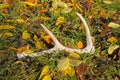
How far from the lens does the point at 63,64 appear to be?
3387 mm

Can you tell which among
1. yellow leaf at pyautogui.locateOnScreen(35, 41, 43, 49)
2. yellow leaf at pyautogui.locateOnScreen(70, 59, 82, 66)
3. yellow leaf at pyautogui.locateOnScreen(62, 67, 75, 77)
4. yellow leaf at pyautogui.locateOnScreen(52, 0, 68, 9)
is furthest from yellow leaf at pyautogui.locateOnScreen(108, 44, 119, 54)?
yellow leaf at pyautogui.locateOnScreen(52, 0, 68, 9)

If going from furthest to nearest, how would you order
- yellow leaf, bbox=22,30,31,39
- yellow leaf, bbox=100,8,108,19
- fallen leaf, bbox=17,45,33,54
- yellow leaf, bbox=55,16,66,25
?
1. yellow leaf, bbox=100,8,108,19
2. yellow leaf, bbox=55,16,66,25
3. yellow leaf, bbox=22,30,31,39
4. fallen leaf, bbox=17,45,33,54

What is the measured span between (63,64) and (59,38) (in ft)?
1.91

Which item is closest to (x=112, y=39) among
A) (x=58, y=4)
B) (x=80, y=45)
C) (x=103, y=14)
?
(x=80, y=45)

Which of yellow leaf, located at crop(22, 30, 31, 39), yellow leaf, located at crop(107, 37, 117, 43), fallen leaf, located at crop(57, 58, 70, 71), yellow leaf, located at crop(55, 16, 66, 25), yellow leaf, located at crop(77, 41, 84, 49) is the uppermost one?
yellow leaf, located at crop(55, 16, 66, 25)

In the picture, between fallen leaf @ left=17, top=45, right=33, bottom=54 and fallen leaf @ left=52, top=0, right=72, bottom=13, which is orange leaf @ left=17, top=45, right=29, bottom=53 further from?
fallen leaf @ left=52, top=0, right=72, bottom=13

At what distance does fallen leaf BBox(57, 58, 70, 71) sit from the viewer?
335 centimetres

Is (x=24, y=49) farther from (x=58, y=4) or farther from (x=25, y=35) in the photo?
(x=58, y=4)

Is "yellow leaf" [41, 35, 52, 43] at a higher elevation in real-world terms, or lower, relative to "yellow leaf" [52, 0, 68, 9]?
lower

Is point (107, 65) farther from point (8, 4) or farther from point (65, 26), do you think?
point (8, 4)

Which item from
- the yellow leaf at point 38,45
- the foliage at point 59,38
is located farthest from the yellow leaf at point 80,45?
the yellow leaf at point 38,45

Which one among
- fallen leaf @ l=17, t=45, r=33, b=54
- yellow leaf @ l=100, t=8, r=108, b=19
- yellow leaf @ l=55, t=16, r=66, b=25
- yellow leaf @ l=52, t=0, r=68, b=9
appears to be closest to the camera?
fallen leaf @ l=17, t=45, r=33, b=54

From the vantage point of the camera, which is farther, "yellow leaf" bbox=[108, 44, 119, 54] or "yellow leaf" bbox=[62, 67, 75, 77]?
"yellow leaf" bbox=[108, 44, 119, 54]

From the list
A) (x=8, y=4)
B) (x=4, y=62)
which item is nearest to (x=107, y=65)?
(x=4, y=62)
